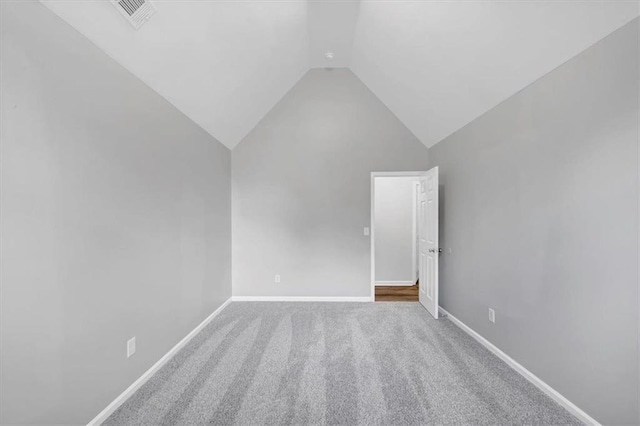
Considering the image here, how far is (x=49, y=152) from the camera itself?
4.67 feet

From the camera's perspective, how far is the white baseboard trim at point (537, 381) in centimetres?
169

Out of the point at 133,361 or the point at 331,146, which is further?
the point at 331,146

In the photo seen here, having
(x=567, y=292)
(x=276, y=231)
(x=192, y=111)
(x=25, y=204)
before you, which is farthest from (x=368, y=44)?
(x=25, y=204)

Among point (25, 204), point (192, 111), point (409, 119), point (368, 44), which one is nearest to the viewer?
point (25, 204)

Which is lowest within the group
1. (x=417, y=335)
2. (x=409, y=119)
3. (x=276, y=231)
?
(x=417, y=335)

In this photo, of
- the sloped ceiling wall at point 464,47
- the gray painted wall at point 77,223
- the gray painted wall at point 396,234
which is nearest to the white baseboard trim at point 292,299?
the gray painted wall at point 396,234

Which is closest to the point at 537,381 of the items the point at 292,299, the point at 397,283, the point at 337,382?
the point at 337,382

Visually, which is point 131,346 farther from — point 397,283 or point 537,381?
point 397,283

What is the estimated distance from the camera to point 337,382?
2104mm

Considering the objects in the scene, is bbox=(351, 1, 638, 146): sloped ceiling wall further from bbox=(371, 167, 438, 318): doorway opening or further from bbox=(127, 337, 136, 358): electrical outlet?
bbox=(127, 337, 136, 358): electrical outlet

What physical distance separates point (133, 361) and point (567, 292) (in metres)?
3.22

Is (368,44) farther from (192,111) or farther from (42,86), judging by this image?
(42,86)

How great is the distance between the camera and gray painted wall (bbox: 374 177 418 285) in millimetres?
5324

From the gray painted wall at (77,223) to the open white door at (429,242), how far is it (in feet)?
10.0
